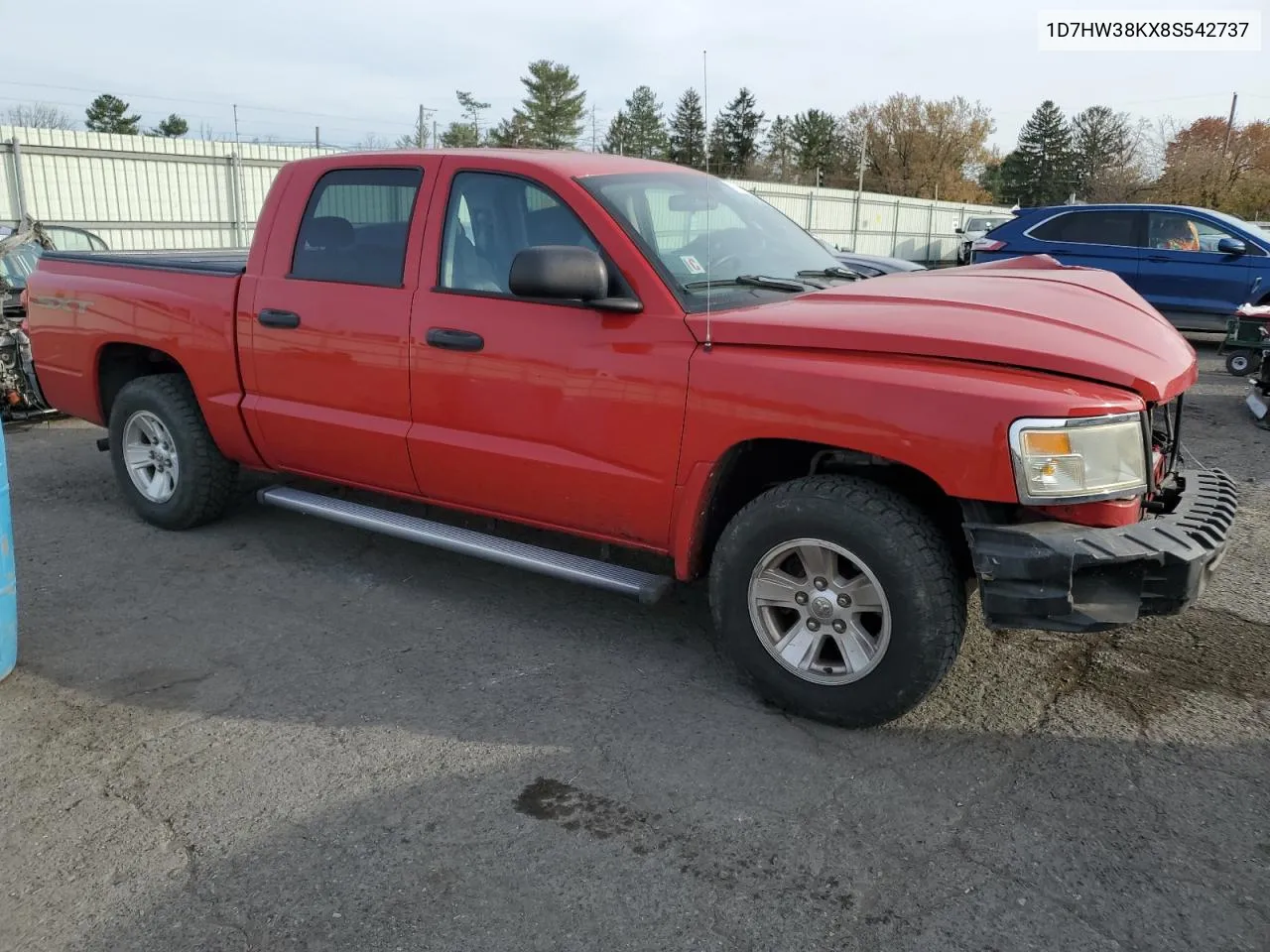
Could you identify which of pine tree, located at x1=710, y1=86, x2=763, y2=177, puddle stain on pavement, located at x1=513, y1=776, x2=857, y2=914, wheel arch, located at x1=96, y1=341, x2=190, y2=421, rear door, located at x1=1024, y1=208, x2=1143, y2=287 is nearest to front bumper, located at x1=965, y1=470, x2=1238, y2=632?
puddle stain on pavement, located at x1=513, y1=776, x2=857, y2=914

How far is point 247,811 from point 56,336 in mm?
3781

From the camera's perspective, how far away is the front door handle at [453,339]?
4.05 meters

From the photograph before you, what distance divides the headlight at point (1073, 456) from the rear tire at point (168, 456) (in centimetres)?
402

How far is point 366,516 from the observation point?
15.1ft

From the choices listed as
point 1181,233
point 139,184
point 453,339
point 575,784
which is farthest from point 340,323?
point 139,184

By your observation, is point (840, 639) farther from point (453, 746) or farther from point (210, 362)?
point (210, 362)

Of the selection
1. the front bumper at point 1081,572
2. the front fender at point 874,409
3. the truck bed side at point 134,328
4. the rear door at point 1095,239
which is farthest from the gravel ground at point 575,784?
the rear door at point 1095,239

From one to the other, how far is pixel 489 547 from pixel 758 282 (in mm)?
1525

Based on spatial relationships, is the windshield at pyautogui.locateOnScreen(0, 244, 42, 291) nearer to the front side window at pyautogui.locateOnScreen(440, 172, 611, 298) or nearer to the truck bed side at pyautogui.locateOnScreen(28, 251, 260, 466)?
the truck bed side at pyautogui.locateOnScreen(28, 251, 260, 466)

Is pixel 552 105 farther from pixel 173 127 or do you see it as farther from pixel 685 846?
pixel 685 846

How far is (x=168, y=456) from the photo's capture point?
5.46 meters

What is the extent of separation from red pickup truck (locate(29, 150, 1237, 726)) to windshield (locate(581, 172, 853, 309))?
0.06ft

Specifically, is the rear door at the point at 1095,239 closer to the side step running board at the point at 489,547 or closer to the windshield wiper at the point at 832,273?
the windshield wiper at the point at 832,273

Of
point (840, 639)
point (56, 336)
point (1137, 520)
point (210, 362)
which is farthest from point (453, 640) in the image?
point (56, 336)
